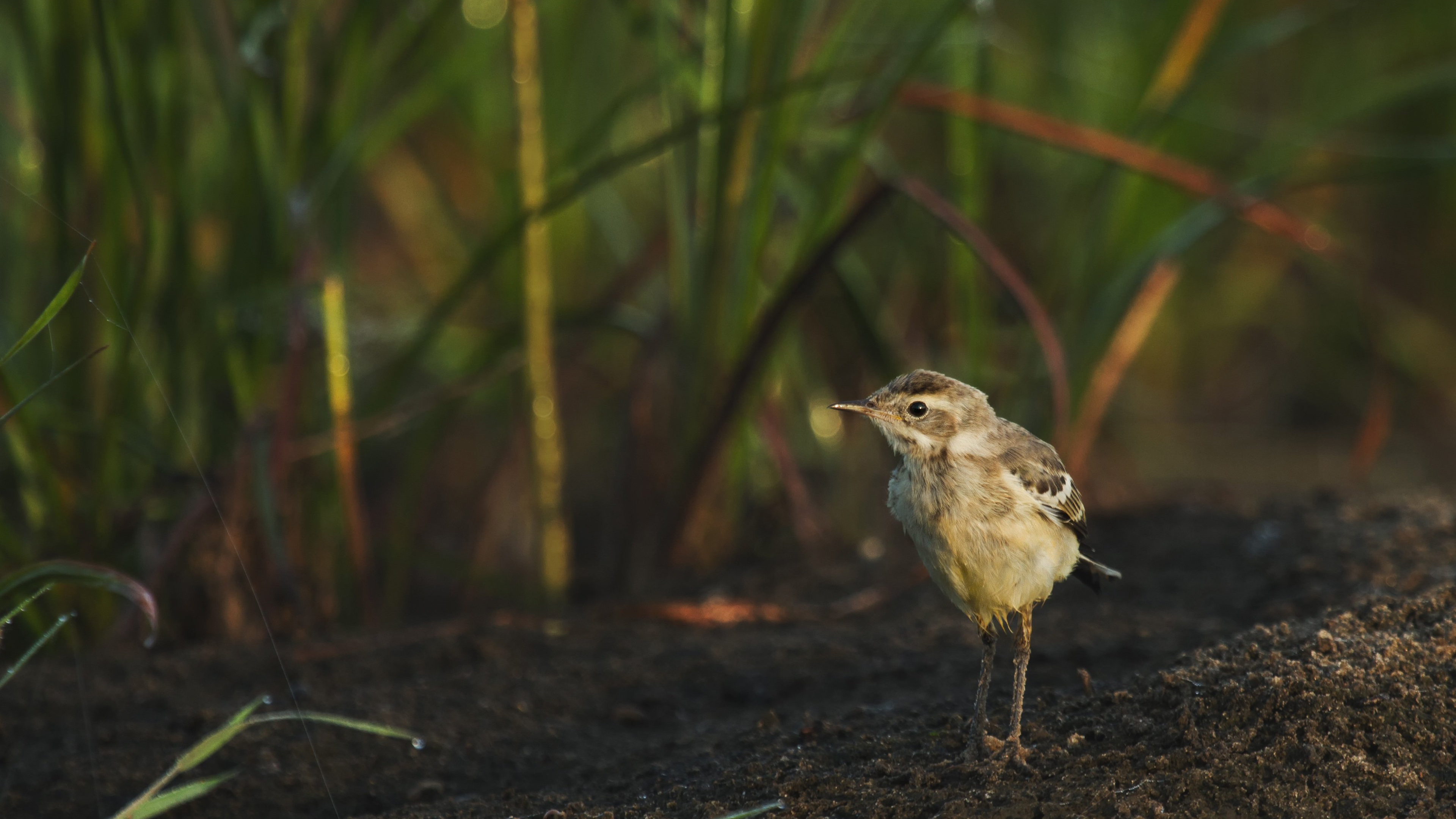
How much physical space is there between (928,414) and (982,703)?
0.68 meters

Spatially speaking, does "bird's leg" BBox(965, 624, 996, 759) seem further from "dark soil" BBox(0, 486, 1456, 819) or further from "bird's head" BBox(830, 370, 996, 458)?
"bird's head" BBox(830, 370, 996, 458)

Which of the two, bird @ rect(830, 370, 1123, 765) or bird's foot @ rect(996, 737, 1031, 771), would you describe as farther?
bird @ rect(830, 370, 1123, 765)

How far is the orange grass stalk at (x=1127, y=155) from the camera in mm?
4051

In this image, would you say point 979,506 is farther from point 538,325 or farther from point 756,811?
point 538,325

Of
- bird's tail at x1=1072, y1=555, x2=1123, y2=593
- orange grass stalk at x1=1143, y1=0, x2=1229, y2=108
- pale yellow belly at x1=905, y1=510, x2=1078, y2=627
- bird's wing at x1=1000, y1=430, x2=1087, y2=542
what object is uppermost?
orange grass stalk at x1=1143, y1=0, x2=1229, y2=108

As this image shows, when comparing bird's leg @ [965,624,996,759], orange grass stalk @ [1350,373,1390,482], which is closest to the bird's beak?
bird's leg @ [965,624,996,759]

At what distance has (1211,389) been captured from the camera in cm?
805

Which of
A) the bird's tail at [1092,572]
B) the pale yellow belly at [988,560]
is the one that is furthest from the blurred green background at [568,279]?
the pale yellow belly at [988,560]

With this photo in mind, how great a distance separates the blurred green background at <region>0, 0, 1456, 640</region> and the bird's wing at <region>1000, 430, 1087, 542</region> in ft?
3.19

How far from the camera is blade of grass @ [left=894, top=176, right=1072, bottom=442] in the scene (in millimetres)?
3742

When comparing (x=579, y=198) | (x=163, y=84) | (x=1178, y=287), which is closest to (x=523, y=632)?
(x=163, y=84)

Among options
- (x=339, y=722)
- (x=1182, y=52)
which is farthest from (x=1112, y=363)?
(x=339, y=722)

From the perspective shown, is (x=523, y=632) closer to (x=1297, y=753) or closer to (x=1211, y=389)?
(x=1297, y=753)

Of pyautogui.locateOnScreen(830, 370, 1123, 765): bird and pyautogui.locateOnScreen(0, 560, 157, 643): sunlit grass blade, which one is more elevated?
pyautogui.locateOnScreen(830, 370, 1123, 765): bird
